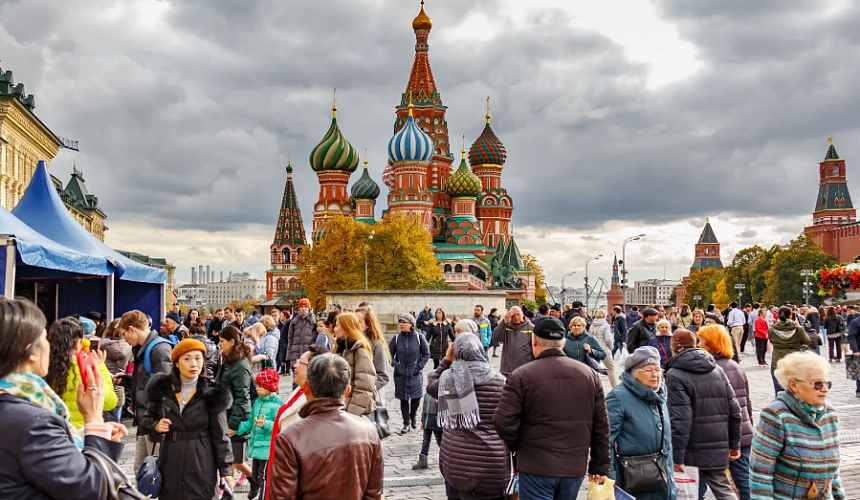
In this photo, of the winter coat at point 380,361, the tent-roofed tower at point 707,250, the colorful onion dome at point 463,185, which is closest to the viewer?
the winter coat at point 380,361

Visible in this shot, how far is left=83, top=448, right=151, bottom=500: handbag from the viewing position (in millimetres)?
2664

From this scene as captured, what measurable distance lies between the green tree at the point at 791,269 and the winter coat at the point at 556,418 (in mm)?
66632

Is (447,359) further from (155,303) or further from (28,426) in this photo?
(155,303)

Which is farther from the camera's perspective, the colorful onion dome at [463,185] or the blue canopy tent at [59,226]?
the colorful onion dome at [463,185]

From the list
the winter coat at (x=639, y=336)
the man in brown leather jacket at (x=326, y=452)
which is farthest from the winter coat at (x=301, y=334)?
the man in brown leather jacket at (x=326, y=452)

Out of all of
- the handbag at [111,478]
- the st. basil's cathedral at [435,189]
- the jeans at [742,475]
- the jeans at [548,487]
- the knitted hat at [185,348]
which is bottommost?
the jeans at [742,475]

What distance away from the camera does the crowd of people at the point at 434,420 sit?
8.61 feet

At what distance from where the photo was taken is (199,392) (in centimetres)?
494

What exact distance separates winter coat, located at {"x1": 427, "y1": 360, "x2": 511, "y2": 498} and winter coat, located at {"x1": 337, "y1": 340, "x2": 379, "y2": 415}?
1.18m

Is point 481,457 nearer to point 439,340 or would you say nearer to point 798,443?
point 798,443

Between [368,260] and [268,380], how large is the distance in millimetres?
42119

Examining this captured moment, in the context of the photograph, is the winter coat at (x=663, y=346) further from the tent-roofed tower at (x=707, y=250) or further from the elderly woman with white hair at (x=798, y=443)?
the tent-roofed tower at (x=707, y=250)

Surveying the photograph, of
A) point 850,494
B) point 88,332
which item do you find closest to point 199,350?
point 88,332

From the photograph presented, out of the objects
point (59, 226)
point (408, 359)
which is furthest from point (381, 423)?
point (59, 226)
